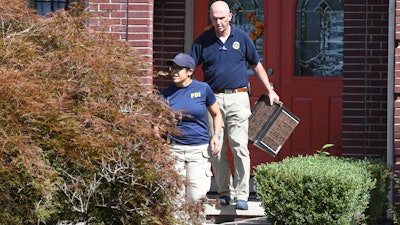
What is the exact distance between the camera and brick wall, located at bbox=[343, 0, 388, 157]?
1112 cm

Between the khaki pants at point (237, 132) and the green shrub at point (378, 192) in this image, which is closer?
the green shrub at point (378, 192)

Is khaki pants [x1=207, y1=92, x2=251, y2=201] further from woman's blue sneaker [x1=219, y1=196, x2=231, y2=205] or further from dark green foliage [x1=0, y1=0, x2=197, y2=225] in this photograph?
dark green foliage [x1=0, y1=0, x2=197, y2=225]

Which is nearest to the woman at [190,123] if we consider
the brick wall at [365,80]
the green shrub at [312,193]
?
the green shrub at [312,193]

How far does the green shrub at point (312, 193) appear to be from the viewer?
891cm

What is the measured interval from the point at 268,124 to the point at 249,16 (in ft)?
7.91

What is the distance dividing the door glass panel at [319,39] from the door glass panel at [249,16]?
40cm

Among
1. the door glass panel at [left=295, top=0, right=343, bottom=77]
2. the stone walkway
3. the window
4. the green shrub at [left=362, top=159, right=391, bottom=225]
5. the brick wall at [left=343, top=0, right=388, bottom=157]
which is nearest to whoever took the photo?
the green shrub at [left=362, top=159, right=391, bottom=225]

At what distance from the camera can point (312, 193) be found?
29.2ft

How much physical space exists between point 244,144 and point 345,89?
5.75 ft

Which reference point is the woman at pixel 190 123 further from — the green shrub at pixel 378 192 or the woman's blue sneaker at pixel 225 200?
the green shrub at pixel 378 192

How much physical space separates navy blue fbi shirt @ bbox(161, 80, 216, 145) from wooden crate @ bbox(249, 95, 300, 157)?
4.46ft

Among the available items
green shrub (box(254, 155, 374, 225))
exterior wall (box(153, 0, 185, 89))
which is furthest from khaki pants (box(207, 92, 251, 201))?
exterior wall (box(153, 0, 185, 89))

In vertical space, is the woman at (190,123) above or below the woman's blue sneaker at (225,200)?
above

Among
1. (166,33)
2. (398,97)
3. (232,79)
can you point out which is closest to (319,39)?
(166,33)
